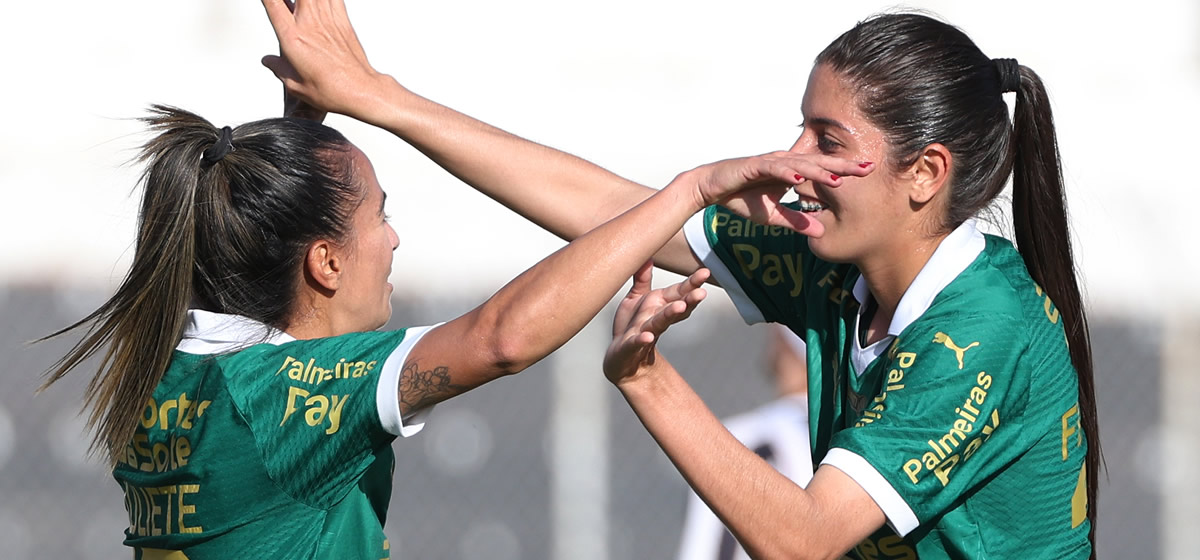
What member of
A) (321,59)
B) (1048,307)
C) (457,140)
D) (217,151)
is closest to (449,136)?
(457,140)

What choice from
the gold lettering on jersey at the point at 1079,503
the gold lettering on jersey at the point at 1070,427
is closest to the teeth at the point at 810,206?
the gold lettering on jersey at the point at 1070,427

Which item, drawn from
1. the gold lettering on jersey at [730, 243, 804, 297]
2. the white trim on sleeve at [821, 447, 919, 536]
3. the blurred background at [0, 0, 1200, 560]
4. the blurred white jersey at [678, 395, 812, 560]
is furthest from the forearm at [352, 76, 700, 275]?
the blurred background at [0, 0, 1200, 560]

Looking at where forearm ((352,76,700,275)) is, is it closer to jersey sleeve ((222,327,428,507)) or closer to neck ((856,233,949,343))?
neck ((856,233,949,343))

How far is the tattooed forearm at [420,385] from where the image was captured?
6.68 ft

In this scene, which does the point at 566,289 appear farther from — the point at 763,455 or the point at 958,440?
the point at 763,455

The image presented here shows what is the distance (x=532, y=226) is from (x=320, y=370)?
6156 mm

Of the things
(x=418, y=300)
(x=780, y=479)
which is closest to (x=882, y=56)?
(x=780, y=479)

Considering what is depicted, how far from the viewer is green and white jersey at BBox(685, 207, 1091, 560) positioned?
6.87 feet

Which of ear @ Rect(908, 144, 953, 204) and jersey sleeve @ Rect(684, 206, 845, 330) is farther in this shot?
jersey sleeve @ Rect(684, 206, 845, 330)

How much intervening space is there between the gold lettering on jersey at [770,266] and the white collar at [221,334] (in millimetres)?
930

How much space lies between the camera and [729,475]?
6.68ft

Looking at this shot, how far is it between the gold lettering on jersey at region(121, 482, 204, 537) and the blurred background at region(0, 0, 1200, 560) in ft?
15.4

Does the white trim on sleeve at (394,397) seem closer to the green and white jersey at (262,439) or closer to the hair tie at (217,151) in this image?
the green and white jersey at (262,439)

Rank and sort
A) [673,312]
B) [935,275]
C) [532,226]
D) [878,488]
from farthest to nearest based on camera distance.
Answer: [532,226], [935,275], [878,488], [673,312]
